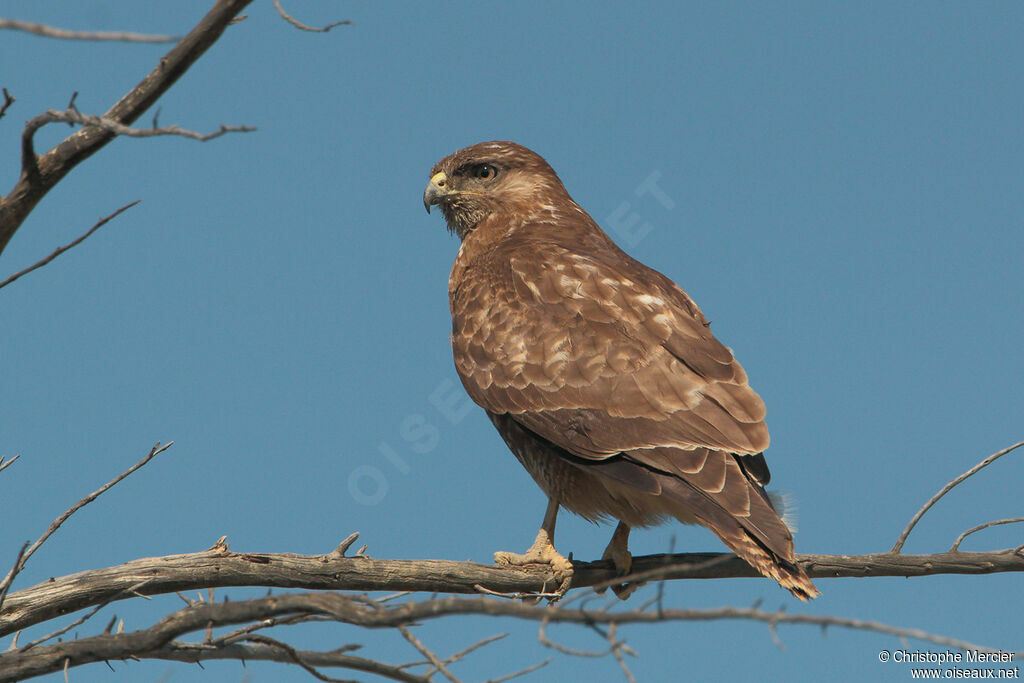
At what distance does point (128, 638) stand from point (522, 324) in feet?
8.59

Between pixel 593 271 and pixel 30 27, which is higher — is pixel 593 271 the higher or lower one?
the higher one

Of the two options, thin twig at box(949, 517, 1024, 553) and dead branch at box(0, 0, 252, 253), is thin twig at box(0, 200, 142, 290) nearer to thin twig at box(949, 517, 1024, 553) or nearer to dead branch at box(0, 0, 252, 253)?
dead branch at box(0, 0, 252, 253)

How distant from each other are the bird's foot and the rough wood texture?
2.1 inches

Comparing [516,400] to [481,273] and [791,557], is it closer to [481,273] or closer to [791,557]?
[481,273]

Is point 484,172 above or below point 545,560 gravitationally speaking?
above

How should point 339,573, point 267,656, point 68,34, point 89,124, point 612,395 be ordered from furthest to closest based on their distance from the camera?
point 612,395 → point 339,573 → point 267,656 → point 89,124 → point 68,34

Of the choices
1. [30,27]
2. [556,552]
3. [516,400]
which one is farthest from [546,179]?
[30,27]

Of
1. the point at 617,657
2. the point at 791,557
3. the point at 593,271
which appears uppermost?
the point at 593,271

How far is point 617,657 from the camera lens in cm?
291

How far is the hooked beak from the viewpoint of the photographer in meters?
6.96

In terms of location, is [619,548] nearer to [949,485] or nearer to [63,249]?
[949,485]

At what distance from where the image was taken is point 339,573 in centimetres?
431

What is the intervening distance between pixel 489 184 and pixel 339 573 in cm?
339

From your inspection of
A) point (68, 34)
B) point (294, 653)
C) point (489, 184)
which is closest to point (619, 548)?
point (294, 653)
